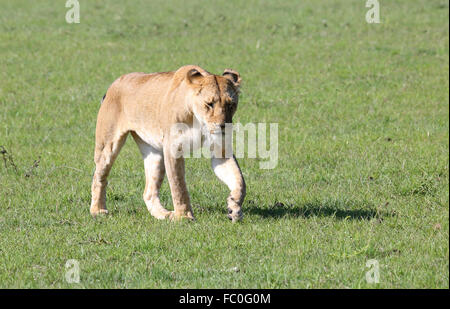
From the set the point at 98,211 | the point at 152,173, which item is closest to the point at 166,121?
the point at 152,173

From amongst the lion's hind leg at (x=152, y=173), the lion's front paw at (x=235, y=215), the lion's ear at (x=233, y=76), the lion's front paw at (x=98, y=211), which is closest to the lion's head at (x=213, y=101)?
the lion's ear at (x=233, y=76)

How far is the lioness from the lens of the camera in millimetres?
7430

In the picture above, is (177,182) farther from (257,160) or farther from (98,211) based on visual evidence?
(257,160)

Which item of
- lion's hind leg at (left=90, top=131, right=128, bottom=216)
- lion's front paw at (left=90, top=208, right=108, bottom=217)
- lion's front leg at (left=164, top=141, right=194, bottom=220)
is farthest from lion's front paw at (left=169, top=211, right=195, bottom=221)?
lion's hind leg at (left=90, top=131, right=128, bottom=216)

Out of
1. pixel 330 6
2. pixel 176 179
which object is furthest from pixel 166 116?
pixel 330 6

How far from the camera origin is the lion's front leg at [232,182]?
7641mm

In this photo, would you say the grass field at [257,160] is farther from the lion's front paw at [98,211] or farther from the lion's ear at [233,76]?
the lion's ear at [233,76]

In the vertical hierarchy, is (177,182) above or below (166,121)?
below

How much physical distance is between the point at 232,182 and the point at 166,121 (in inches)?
33.8

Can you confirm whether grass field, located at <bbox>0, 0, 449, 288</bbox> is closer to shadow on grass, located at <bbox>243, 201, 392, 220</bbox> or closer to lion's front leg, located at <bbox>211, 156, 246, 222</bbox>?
shadow on grass, located at <bbox>243, 201, 392, 220</bbox>

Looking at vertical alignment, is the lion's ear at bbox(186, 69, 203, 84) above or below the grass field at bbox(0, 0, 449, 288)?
above

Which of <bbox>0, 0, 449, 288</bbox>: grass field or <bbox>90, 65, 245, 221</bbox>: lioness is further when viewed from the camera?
<bbox>90, 65, 245, 221</bbox>: lioness

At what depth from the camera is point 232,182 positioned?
25.6 ft

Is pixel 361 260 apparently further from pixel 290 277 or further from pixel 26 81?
pixel 26 81
